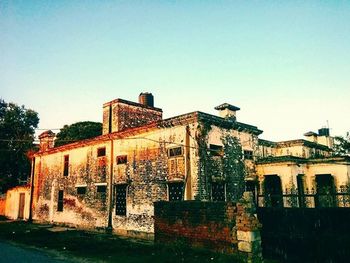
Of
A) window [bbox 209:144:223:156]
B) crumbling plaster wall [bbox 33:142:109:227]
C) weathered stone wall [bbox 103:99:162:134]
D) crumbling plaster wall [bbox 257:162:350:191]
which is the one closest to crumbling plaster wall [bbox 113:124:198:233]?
window [bbox 209:144:223:156]

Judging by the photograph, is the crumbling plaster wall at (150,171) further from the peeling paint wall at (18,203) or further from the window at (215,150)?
the peeling paint wall at (18,203)

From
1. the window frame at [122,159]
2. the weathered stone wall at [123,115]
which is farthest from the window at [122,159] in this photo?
the weathered stone wall at [123,115]

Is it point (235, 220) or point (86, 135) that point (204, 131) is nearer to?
point (235, 220)

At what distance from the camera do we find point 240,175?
1709cm

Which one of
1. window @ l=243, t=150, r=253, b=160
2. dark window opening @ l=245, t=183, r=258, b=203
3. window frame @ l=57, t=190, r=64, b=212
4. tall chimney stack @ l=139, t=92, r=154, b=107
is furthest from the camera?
tall chimney stack @ l=139, t=92, r=154, b=107

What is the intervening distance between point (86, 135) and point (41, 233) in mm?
25039

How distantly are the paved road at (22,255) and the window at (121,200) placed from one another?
6.02 metres

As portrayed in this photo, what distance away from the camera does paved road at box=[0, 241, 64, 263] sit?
32.5 feet

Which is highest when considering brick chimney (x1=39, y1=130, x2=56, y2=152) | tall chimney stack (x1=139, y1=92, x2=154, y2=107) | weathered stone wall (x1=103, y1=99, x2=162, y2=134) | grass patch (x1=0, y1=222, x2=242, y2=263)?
tall chimney stack (x1=139, y1=92, x2=154, y2=107)

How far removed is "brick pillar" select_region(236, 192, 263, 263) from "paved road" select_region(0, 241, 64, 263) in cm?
622

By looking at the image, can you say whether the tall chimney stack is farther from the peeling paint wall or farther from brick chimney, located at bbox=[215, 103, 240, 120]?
the peeling paint wall

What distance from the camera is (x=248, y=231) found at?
873 centimetres

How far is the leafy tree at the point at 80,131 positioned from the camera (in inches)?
1634

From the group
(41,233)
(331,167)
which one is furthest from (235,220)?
(41,233)
